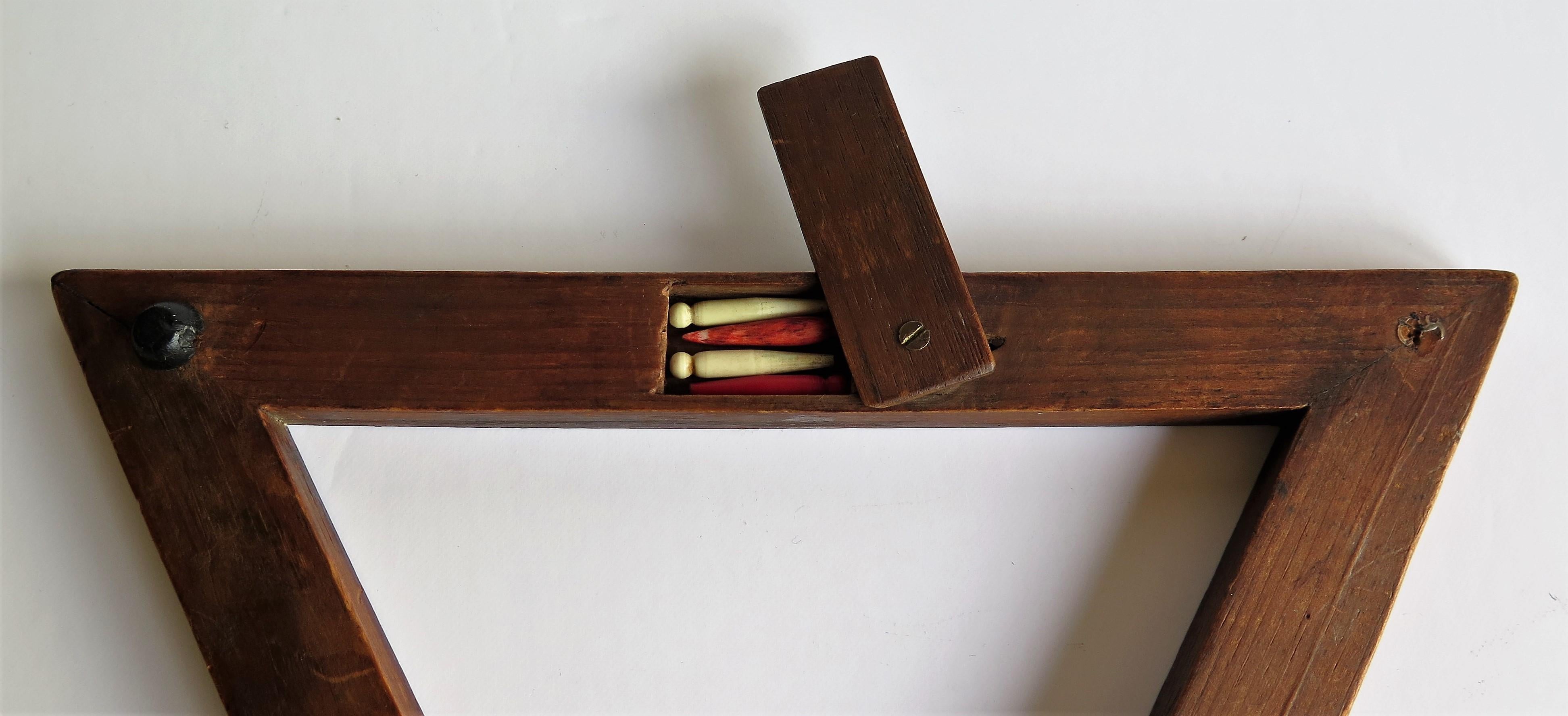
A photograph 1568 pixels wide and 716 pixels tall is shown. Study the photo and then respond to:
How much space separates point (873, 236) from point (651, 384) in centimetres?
27

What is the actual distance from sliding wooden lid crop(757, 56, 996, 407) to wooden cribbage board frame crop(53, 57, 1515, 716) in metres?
0.04

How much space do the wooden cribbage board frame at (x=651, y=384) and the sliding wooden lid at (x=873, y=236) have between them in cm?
4

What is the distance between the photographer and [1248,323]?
0.98 meters

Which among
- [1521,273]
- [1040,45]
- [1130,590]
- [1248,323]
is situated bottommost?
[1130,590]

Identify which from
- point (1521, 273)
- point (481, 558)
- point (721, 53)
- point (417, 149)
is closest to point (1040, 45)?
point (721, 53)

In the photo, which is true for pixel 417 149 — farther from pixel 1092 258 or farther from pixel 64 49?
pixel 1092 258

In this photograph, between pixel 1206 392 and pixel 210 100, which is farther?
pixel 210 100

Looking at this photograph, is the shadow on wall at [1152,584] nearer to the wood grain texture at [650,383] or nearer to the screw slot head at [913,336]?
the wood grain texture at [650,383]

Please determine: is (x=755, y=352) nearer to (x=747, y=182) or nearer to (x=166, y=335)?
(x=747, y=182)

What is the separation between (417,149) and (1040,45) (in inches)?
29.1

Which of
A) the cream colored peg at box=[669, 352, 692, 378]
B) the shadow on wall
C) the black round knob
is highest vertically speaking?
the black round knob

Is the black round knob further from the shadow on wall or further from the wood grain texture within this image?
the shadow on wall

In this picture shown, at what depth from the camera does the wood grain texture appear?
0.97 metres

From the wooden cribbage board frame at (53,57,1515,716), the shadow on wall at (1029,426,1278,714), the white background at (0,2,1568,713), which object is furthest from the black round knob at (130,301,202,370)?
the shadow on wall at (1029,426,1278,714)
